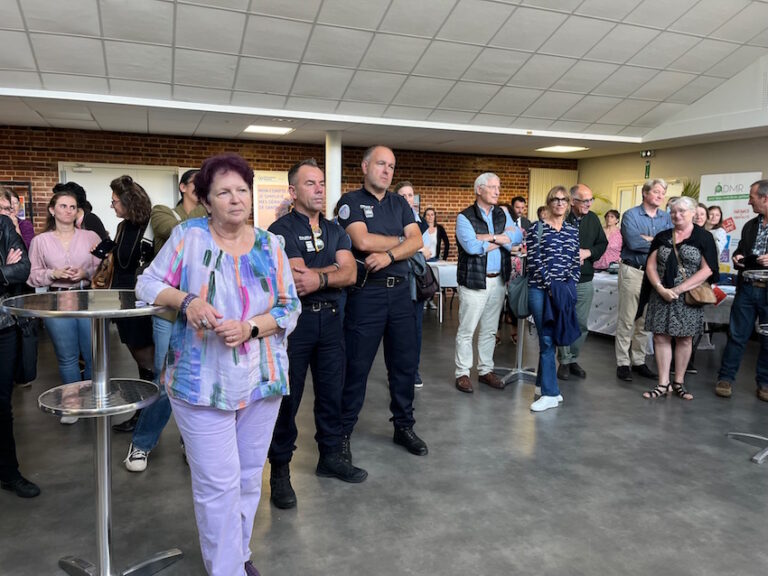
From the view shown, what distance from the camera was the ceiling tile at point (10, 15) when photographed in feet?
17.0

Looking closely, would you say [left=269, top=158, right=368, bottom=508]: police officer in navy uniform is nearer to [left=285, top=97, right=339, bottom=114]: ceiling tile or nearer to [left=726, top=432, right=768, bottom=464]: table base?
[left=726, top=432, right=768, bottom=464]: table base

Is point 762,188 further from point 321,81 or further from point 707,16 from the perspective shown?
point 321,81

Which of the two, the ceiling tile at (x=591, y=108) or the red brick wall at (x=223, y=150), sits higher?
the ceiling tile at (x=591, y=108)

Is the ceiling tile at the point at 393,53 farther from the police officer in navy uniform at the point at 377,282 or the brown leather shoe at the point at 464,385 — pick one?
the brown leather shoe at the point at 464,385

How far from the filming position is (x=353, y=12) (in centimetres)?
593

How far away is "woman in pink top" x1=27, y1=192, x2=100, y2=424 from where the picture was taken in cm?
366

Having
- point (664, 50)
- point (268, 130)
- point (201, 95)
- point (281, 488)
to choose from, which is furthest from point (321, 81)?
point (281, 488)

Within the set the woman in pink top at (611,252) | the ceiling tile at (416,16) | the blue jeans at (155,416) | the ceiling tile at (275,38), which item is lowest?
the blue jeans at (155,416)

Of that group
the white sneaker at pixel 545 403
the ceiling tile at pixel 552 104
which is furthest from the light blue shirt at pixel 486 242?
the ceiling tile at pixel 552 104

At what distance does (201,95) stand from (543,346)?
16.9 ft

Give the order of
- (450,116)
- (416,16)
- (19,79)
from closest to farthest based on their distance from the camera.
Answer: (416,16) < (19,79) < (450,116)

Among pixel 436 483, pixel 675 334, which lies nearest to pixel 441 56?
pixel 675 334

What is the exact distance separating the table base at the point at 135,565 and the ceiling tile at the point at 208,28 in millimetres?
5004

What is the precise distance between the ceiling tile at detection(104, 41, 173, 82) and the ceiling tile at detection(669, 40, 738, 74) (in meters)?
6.28
